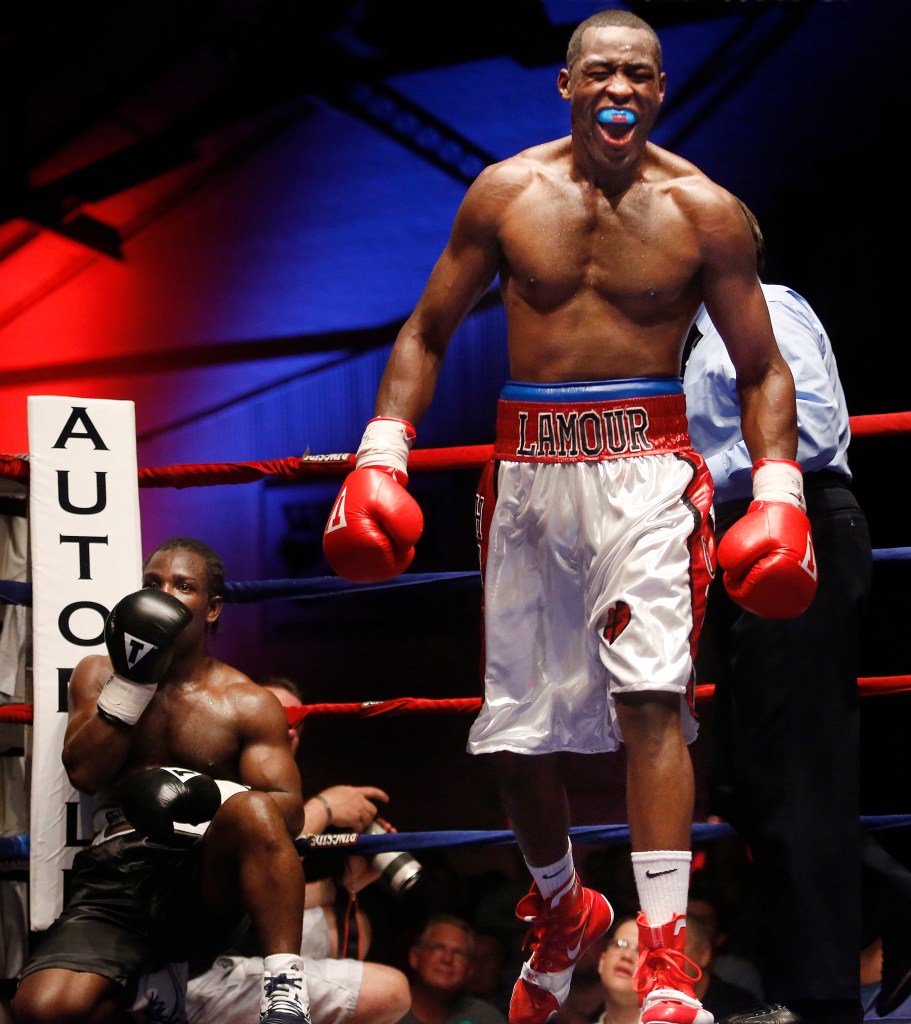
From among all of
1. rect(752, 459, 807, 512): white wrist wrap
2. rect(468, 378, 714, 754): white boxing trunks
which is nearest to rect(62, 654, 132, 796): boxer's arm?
rect(468, 378, 714, 754): white boxing trunks

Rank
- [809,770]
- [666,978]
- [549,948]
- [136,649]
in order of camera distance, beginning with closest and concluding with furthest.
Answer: [666,978], [549,948], [809,770], [136,649]

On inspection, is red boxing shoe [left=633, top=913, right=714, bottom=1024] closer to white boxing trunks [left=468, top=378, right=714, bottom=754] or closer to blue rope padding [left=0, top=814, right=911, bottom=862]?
white boxing trunks [left=468, top=378, right=714, bottom=754]

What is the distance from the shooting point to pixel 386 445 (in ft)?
5.32

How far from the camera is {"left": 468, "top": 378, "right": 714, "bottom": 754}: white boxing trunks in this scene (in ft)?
5.11

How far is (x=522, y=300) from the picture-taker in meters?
1.68

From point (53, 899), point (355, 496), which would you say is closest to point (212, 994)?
point (53, 899)

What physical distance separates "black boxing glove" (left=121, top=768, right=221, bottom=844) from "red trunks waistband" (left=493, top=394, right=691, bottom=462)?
765mm

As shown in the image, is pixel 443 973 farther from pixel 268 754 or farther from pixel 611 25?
pixel 611 25

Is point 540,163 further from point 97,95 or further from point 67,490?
point 97,95

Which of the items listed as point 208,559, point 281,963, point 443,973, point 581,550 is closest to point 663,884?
point 581,550

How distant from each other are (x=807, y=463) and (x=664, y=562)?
483mm

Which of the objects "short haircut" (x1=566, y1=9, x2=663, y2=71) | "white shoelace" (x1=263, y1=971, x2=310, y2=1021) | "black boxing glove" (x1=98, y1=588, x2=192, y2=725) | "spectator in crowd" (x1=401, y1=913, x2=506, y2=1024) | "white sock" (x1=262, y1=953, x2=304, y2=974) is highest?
"short haircut" (x1=566, y1=9, x2=663, y2=71)

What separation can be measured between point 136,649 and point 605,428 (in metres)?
0.84

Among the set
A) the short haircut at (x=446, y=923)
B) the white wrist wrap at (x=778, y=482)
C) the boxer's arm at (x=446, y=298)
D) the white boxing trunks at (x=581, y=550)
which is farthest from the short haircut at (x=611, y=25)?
the short haircut at (x=446, y=923)
